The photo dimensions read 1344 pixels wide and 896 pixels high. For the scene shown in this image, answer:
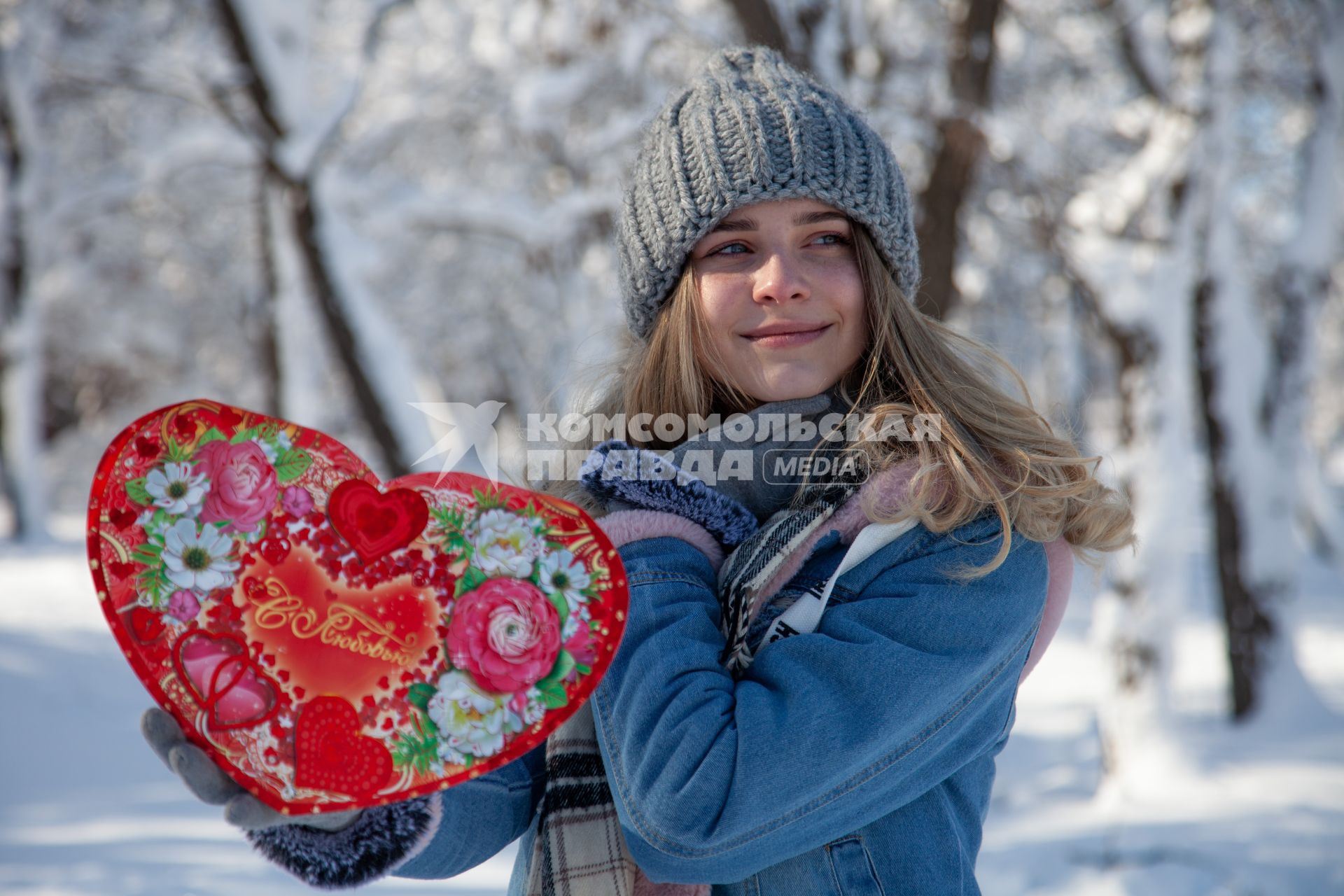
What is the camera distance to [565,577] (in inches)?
43.4

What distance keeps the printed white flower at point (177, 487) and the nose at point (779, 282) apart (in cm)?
72

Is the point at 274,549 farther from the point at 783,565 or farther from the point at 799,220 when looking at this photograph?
the point at 799,220

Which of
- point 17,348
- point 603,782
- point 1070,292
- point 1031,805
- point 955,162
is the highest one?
point 955,162

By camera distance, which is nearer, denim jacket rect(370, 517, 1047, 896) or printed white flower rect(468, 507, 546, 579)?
denim jacket rect(370, 517, 1047, 896)

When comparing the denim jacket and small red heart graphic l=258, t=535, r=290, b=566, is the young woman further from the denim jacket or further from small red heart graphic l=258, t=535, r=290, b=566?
small red heart graphic l=258, t=535, r=290, b=566

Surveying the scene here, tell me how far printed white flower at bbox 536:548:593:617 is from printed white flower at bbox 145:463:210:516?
39cm

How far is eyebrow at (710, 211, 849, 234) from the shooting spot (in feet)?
4.49

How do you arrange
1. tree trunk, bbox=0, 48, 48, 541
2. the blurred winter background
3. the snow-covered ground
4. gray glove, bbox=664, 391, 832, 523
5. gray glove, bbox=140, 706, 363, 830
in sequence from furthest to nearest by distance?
1. tree trunk, bbox=0, 48, 48, 541
2. the blurred winter background
3. the snow-covered ground
4. gray glove, bbox=664, 391, 832, 523
5. gray glove, bbox=140, 706, 363, 830

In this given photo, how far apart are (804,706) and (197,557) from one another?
2.22 feet

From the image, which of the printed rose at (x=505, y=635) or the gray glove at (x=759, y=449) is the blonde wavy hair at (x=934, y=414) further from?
the printed rose at (x=505, y=635)

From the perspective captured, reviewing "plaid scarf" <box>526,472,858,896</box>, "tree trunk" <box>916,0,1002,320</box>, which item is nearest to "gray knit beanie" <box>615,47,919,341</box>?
"plaid scarf" <box>526,472,858,896</box>

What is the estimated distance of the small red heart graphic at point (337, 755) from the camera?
1.05 metres

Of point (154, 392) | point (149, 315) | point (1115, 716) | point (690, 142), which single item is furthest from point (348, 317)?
point (154, 392)

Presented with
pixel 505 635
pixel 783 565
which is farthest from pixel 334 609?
pixel 783 565
